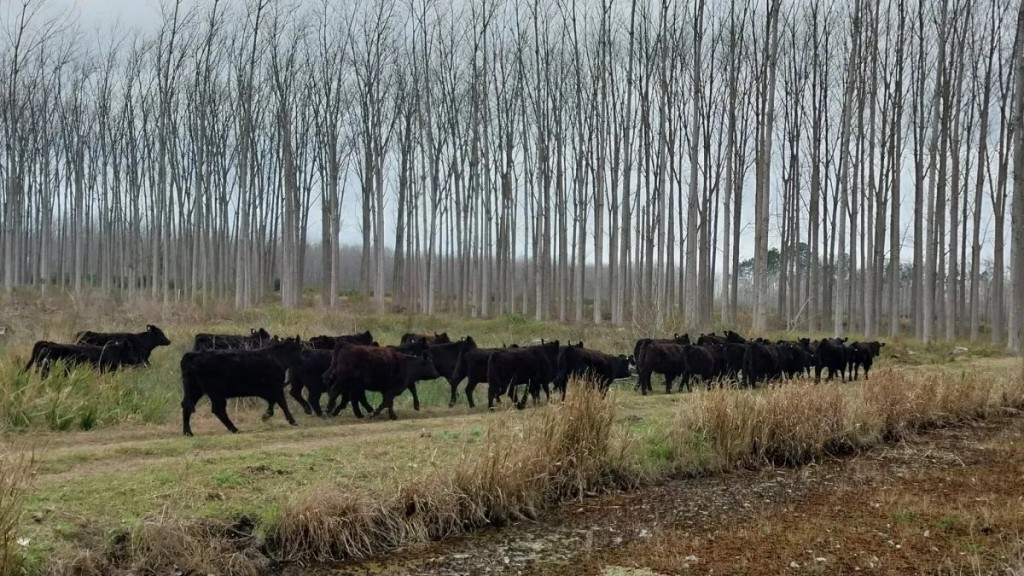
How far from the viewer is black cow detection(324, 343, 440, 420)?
1316 cm

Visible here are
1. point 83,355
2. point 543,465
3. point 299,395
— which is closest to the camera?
point 543,465

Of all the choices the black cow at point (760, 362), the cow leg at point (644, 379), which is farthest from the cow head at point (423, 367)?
the black cow at point (760, 362)

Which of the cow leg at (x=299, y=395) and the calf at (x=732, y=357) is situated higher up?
the calf at (x=732, y=357)

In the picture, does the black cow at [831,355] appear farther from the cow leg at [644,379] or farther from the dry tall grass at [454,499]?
the dry tall grass at [454,499]

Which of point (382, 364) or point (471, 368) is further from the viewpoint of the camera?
point (471, 368)


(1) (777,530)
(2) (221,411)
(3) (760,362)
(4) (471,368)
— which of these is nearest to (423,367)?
(4) (471,368)

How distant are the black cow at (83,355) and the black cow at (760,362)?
13.2m

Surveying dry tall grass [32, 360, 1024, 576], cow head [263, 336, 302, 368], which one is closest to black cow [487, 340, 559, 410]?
A: dry tall grass [32, 360, 1024, 576]

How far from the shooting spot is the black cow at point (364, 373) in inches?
518

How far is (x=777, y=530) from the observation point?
8.34 m

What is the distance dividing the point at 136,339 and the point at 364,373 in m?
6.97

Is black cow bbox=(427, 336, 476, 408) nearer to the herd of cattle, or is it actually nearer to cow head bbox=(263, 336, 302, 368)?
the herd of cattle

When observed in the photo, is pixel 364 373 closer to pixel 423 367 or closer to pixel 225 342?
pixel 423 367

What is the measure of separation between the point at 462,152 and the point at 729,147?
44.2 ft
